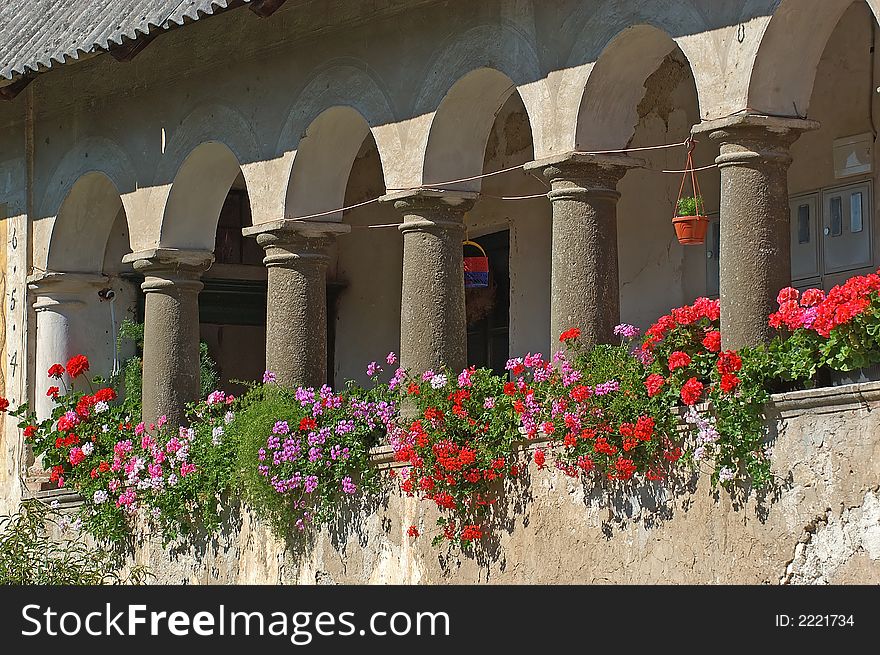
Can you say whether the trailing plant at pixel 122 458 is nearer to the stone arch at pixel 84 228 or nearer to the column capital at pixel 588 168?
the stone arch at pixel 84 228

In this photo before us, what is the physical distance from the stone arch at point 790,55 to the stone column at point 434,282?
2.44m

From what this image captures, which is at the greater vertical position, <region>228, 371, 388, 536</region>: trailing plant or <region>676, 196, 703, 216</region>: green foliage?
<region>676, 196, 703, 216</region>: green foliage

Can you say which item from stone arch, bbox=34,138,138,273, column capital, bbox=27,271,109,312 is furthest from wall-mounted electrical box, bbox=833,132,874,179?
column capital, bbox=27,271,109,312

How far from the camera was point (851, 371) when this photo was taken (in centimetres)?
815

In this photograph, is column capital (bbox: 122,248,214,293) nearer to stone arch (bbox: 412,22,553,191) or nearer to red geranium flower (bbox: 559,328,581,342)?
stone arch (bbox: 412,22,553,191)

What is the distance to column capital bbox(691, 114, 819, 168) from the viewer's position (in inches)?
351

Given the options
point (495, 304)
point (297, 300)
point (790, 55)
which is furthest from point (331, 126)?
point (790, 55)

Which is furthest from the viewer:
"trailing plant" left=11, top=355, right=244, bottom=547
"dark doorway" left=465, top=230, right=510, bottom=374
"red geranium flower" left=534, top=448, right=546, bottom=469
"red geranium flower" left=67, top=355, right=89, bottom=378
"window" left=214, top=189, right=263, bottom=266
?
"window" left=214, top=189, right=263, bottom=266

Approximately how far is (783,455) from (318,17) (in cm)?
488

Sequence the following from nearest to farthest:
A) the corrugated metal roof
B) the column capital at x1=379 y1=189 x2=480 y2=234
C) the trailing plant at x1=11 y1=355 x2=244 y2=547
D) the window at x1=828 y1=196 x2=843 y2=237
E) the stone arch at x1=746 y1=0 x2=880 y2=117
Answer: the stone arch at x1=746 y1=0 x2=880 y2=117 → the window at x1=828 y1=196 x2=843 y2=237 → the column capital at x1=379 y1=189 x2=480 y2=234 → the corrugated metal roof → the trailing plant at x1=11 y1=355 x2=244 y2=547

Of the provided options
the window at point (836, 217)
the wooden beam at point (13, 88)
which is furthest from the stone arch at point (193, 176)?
the window at point (836, 217)

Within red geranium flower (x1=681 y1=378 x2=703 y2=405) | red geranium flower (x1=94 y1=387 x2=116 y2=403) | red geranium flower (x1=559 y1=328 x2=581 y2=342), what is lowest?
red geranium flower (x1=681 y1=378 x2=703 y2=405)

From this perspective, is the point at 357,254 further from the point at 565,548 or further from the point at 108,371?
the point at 565,548

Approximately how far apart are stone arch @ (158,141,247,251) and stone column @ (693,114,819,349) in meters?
4.83
